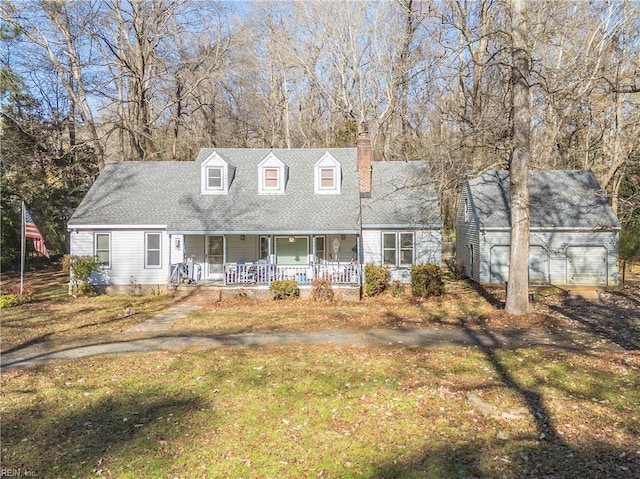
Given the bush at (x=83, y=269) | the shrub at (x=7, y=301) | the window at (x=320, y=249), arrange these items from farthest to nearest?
the window at (x=320, y=249), the bush at (x=83, y=269), the shrub at (x=7, y=301)

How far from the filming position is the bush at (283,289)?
688 inches

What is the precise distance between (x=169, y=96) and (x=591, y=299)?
103ft

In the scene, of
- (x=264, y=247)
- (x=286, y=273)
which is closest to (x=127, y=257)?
(x=264, y=247)

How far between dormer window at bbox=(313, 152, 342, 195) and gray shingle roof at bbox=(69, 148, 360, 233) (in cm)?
36

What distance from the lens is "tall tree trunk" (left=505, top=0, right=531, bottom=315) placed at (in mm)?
13320

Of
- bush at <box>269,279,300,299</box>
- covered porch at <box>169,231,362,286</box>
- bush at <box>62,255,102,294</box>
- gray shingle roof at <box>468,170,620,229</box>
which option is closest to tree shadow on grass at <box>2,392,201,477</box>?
bush at <box>269,279,300,299</box>

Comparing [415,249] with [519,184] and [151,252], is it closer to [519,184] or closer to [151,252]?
[519,184]

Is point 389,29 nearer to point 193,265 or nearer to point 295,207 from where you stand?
point 295,207

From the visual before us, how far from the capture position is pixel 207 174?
21.5m

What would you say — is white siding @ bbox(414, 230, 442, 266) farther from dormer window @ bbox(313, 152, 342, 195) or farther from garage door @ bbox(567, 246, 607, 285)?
garage door @ bbox(567, 246, 607, 285)

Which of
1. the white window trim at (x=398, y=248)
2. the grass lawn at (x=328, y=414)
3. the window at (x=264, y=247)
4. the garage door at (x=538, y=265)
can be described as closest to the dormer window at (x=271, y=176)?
the window at (x=264, y=247)

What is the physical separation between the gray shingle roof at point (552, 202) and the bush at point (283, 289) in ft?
32.7

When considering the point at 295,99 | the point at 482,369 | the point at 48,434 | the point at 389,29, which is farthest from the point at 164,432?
the point at 295,99

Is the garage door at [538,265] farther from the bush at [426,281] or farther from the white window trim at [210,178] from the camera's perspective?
the white window trim at [210,178]
